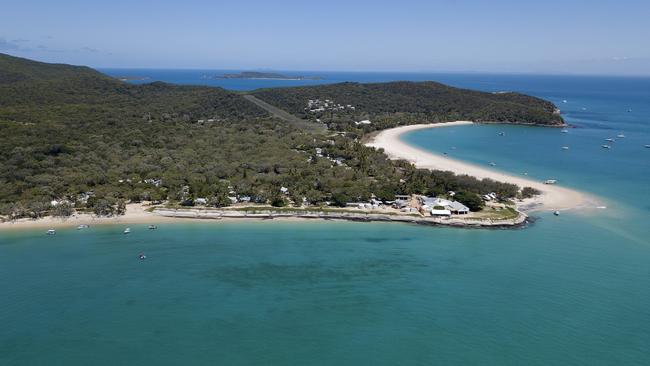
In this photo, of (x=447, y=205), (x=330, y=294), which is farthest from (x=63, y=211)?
(x=447, y=205)

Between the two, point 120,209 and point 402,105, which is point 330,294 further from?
point 402,105

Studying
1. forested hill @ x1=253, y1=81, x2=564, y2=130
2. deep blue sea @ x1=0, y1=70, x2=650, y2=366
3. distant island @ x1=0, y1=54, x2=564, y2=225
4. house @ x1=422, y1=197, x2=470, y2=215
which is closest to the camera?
deep blue sea @ x1=0, y1=70, x2=650, y2=366

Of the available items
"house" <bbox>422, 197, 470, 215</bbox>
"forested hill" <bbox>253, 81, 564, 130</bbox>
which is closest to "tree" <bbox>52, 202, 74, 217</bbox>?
"house" <bbox>422, 197, 470, 215</bbox>

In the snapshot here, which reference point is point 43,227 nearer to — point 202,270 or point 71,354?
point 202,270

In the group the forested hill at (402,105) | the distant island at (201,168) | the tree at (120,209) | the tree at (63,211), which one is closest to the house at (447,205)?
the distant island at (201,168)

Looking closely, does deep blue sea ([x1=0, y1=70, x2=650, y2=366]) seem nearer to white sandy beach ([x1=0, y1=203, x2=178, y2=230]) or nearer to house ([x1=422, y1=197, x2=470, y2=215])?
white sandy beach ([x1=0, y1=203, x2=178, y2=230])

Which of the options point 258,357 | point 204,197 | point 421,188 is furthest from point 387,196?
point 258,357

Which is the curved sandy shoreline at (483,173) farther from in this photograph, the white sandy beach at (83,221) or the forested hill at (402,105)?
the white sandy beach at (83,221)

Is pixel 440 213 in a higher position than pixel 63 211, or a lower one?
higher
